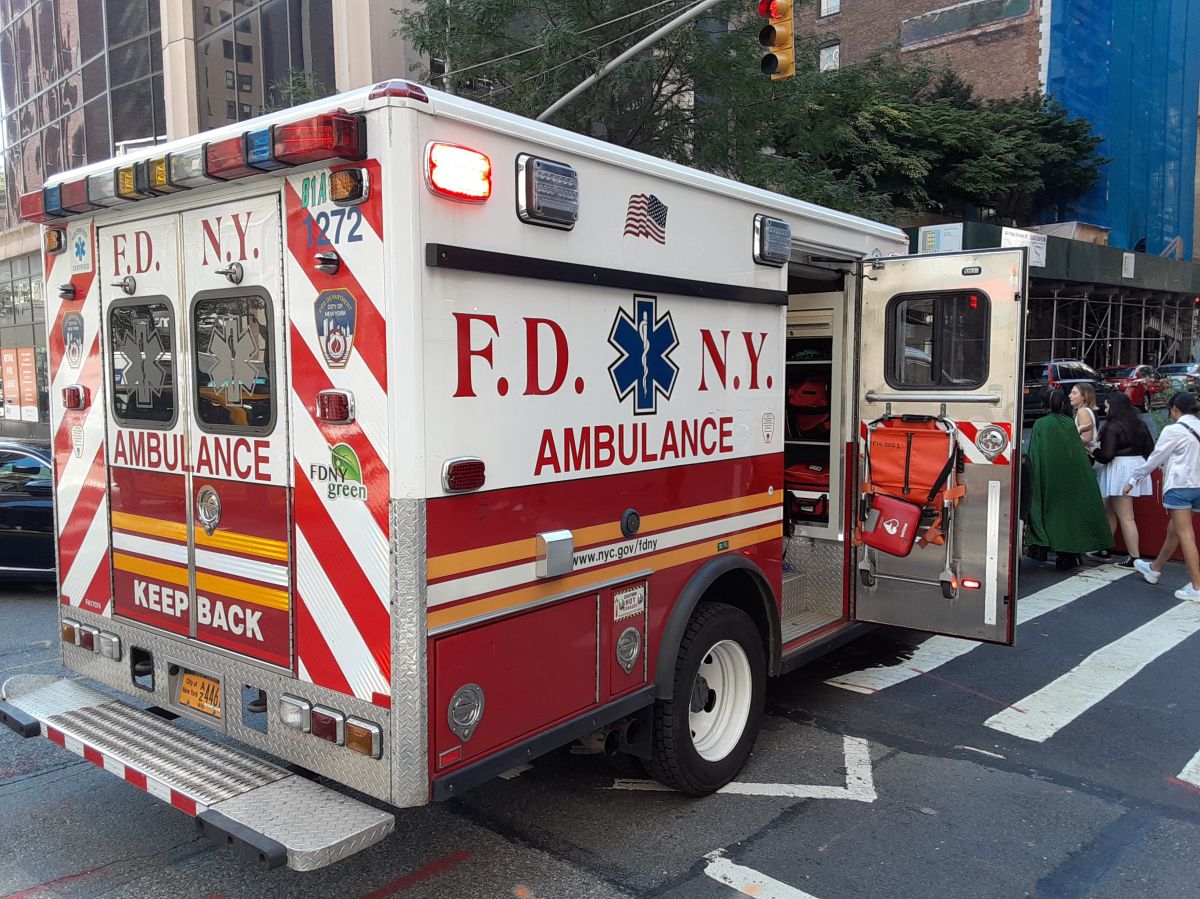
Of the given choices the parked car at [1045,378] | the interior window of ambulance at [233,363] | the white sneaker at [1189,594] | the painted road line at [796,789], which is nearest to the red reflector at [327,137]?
the interior window of ambulance at [233,363]

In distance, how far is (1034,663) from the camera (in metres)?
6.60

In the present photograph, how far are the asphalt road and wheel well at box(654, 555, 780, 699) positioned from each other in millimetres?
645

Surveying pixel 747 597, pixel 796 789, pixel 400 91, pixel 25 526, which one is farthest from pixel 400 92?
pixel 25 526

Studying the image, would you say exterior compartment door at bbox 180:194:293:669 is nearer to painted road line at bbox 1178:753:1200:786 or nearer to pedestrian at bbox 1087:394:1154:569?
painted road line at bbox 1178:753:1200:786

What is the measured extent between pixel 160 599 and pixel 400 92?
2276 mm

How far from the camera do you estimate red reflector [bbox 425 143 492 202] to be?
120 inches

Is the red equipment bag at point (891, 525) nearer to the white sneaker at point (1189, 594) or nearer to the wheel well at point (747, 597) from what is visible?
the wheel well at point (747, 597)

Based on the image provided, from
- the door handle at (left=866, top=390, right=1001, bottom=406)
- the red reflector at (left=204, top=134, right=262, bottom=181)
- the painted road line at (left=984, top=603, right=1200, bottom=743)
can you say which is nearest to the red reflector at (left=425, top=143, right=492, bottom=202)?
the red reflector at (left=204, top=134, right=262, bottom=181)

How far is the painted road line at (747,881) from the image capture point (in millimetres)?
3613

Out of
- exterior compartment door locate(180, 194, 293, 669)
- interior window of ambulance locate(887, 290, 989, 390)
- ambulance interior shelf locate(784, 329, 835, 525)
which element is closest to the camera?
exterior compartment door locate(180, 194, 293, 669)

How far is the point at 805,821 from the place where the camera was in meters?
4.21

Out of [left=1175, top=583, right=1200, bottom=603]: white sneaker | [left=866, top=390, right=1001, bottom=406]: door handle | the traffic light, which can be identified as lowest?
[left=1175, top=583, right=1200, bottom=603]: white sneaker

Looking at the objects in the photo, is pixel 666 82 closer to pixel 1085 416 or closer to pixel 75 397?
pixel 1085 416

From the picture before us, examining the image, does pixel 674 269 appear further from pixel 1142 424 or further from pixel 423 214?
pixel 1142 424
